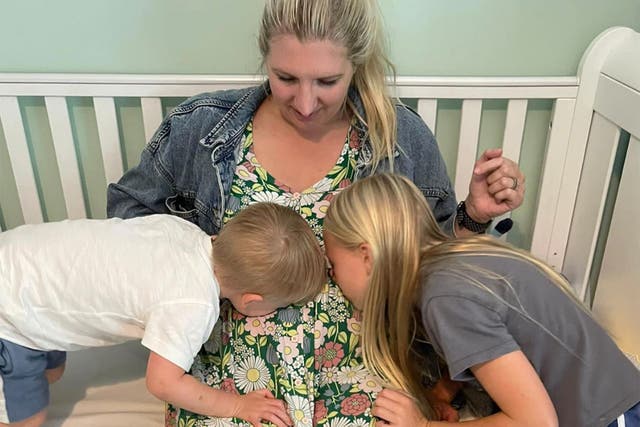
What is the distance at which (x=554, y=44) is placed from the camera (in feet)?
4.51

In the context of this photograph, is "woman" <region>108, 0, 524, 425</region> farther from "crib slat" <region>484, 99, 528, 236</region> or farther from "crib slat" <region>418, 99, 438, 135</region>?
"crib slat" <region>484, 99, 528, 236</region>

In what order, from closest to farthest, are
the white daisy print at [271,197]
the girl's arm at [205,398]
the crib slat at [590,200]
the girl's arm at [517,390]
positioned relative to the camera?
the girl's arm at [517,390] → the girl's arm at [205,398] → the white daisy print at [271,197] → the crib slat at [590,200]

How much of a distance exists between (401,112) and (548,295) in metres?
0.47

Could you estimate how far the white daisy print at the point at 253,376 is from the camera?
1.13 meters

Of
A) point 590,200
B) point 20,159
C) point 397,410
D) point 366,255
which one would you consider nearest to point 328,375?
point 397,410

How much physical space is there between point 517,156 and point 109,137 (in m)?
0.92

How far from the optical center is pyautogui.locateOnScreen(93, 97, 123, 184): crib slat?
1396 mm

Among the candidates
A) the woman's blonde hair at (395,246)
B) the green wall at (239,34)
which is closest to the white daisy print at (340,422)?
the woman's blonde hair at (395,246)

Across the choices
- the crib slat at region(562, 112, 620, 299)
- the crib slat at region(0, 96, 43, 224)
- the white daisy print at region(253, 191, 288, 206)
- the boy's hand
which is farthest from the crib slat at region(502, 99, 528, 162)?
the crib slat at region(0, 96, 43, 224)

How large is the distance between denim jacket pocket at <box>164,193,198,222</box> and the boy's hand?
0.41 meters

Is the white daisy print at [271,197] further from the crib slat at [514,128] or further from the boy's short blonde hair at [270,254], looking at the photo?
the crib slat at [514,128]

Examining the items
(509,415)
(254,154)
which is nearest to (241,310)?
(254,154)

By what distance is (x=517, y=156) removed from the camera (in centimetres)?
144

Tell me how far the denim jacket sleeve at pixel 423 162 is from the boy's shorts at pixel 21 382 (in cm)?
76
